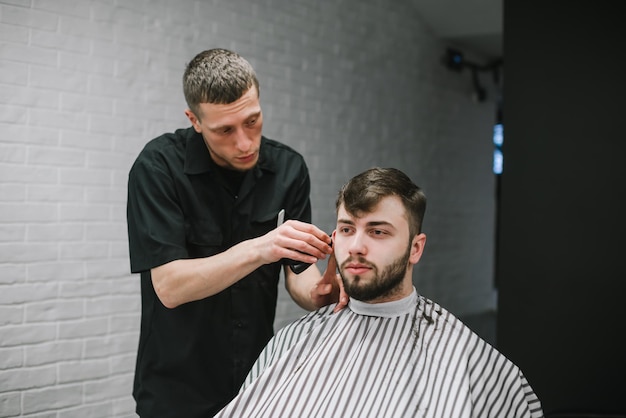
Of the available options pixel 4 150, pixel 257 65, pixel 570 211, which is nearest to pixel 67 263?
pixel 4 150

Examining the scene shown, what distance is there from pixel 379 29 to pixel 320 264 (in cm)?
185

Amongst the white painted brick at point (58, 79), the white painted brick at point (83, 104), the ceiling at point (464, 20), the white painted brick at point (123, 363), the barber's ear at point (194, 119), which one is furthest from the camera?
the ceiling at point (464, 20)

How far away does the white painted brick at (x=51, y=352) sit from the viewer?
2.94 meters

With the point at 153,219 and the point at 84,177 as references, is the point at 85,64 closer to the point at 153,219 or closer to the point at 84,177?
the point at 84,177

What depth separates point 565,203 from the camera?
319 cm

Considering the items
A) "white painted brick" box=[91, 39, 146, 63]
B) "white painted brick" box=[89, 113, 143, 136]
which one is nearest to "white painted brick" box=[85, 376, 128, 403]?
"white painted brick" box=[89, 113, 143, 136]

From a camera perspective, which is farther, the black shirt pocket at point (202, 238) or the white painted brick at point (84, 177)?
the white painted brick at point (84, 177)

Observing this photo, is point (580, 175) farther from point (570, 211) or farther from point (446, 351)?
point (446, 351)

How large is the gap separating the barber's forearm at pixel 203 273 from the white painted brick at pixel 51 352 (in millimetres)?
1489

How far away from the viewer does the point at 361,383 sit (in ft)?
5.93

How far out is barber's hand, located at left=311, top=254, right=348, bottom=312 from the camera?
6.39 ft

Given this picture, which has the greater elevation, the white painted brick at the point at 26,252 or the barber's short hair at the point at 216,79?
the barber's short hair at the point at 216,79

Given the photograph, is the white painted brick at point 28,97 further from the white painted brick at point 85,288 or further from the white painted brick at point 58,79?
the white painted brick at point 85,288

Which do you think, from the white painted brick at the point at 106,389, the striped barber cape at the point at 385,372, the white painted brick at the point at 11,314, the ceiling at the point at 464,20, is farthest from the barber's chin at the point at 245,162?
the ceiling at the point at 464,20
